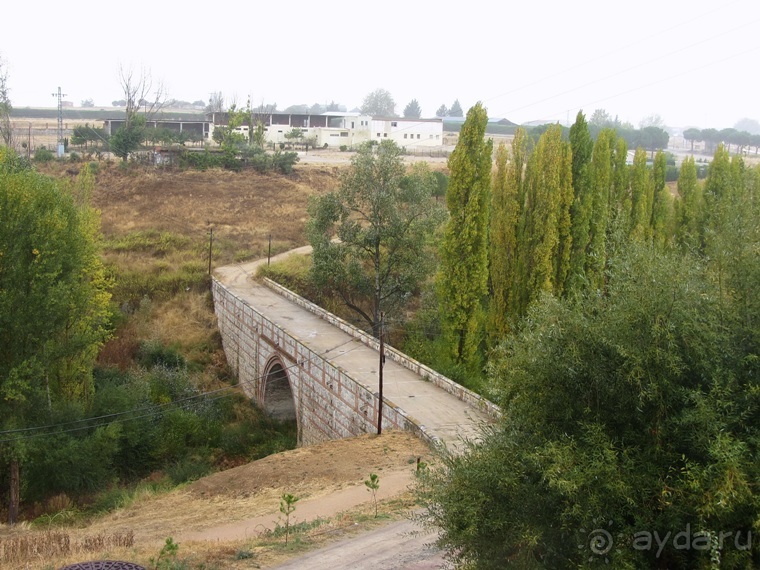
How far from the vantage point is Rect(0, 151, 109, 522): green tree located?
17.6 m

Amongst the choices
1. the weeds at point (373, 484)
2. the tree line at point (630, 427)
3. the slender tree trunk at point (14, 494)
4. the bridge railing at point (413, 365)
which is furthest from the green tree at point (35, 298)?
the tree line at point (630, 427)

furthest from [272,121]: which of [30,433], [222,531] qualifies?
[222,531]

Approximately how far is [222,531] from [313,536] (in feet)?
7.24

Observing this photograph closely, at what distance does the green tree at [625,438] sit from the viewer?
24.0 ft

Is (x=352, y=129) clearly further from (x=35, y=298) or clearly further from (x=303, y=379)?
(x=35, y=298)

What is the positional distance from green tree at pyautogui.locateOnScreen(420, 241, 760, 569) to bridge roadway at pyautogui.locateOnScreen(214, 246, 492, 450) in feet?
7.37

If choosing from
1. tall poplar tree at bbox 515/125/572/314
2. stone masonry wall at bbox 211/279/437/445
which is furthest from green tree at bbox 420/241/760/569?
tall poplar tree at bbox 515/125/572/314

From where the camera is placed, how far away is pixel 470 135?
76.1ft

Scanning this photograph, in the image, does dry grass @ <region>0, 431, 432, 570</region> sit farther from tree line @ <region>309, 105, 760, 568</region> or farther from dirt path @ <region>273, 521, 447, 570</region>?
tree line @ <region>309, 105, 760, 568</region>

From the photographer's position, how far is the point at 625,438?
8133mm

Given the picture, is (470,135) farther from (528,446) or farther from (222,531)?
(528,446)

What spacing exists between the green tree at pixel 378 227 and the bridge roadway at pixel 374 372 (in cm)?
212

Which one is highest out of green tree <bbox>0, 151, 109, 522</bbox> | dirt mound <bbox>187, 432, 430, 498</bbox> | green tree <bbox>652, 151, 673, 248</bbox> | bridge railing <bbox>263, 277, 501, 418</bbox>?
green tree <bbox>652, 151, 673, 248</bbox>

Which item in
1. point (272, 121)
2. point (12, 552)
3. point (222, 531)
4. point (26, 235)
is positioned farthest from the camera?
point (272, 121)
